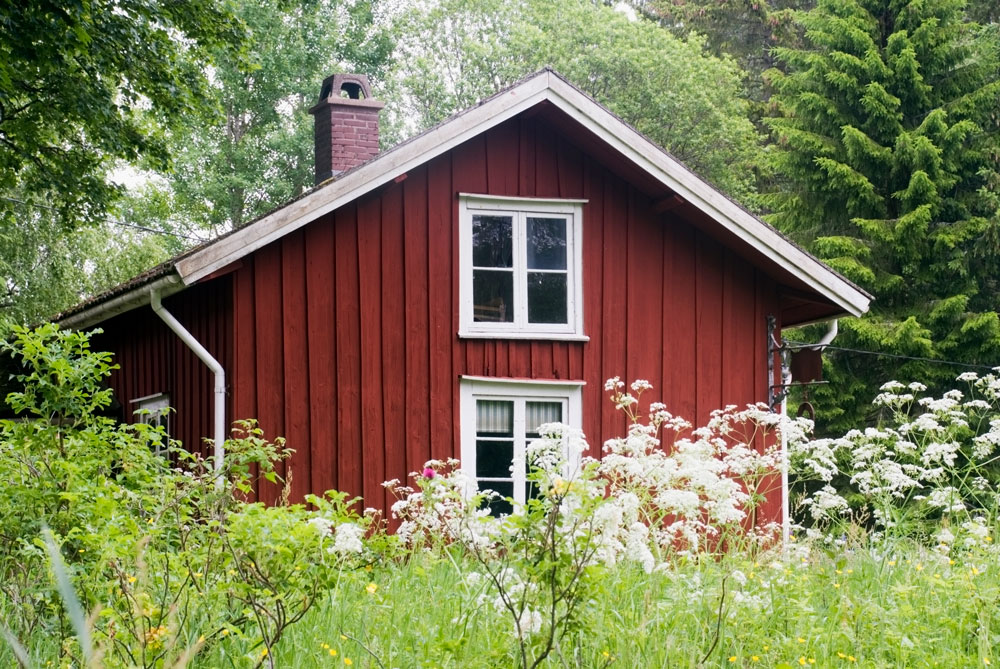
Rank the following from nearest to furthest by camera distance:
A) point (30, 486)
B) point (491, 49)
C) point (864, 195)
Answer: point (30, 486), point (864, 195), point (491, 49)

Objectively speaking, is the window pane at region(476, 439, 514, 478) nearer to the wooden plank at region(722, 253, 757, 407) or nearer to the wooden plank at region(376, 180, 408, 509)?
the wooden plank at region(376, 180, 408, 509)

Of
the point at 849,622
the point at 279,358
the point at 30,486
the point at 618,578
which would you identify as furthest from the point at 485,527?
the point at 279,358

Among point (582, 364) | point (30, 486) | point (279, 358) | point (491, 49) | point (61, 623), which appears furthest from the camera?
point (491, 49)

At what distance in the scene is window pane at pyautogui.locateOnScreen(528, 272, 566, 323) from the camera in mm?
11852

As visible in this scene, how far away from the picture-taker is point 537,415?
11648 mm

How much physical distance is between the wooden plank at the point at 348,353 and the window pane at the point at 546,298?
6.15ft

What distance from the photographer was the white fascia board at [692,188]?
11.3 meters

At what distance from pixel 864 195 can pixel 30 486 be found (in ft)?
54.4

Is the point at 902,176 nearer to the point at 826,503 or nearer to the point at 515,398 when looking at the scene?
the point at 515,398

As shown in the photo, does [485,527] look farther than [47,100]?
No

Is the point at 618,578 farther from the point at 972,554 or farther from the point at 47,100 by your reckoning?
the point at 47,100

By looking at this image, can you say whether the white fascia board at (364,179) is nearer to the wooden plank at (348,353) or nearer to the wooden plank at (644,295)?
the wooden plank at (348,353)

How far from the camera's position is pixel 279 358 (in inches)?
426

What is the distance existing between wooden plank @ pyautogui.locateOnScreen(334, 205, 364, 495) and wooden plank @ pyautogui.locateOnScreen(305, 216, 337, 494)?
0.17ft
